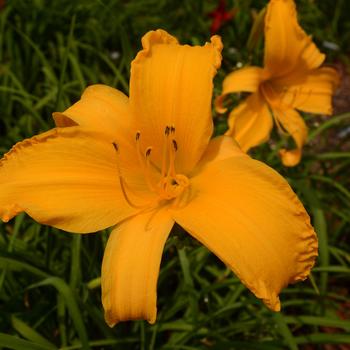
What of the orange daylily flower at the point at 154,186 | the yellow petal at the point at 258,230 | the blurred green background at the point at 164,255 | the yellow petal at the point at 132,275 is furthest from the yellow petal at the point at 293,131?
the yellow petal at the point at 132,275

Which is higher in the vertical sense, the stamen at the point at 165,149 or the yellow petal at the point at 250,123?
the stamen at the point at 165,149

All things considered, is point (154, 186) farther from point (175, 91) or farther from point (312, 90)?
point (312, 90)

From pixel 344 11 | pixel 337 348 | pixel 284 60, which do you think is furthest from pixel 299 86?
pixel 344 11

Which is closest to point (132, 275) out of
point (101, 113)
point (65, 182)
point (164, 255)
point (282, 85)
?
point (65, 182)

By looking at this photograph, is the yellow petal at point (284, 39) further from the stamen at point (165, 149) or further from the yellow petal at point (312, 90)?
the stamen at point (165, 149)

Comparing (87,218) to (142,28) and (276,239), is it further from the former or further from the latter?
(142,28)

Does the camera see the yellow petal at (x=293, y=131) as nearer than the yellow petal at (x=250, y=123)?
No

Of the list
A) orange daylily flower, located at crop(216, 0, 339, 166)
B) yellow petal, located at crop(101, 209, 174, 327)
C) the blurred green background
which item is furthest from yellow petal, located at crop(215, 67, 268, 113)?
yellow petal, located at crop(101, 209, 174, 327)
